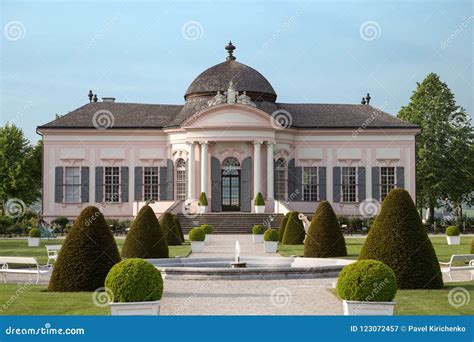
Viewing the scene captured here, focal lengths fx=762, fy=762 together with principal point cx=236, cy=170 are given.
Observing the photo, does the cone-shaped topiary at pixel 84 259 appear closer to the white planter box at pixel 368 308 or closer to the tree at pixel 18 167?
the white planter box at pixel 368 308

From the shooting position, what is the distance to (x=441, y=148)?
51312mm

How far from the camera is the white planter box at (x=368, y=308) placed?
11.2 metres

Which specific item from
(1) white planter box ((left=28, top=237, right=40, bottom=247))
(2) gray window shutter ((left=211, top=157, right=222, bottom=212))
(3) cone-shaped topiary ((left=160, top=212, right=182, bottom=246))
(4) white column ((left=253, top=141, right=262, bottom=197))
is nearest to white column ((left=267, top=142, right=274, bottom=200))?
(4) white column ((left=253, top=141, right=262, bottom=197))

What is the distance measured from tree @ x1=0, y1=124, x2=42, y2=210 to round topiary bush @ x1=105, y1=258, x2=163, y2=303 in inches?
1843

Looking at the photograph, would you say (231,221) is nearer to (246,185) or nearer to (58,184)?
(246,185)

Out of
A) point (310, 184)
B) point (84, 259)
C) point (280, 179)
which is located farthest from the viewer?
point (310, 184)

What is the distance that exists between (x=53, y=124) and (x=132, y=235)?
83.2 feet

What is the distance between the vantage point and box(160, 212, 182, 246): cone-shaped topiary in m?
30.9

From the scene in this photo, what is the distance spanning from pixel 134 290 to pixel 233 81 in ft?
117

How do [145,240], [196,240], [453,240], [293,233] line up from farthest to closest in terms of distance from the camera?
[293,233] → [453,240] → [196,240] → [145,240]

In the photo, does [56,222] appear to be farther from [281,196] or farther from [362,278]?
[362,278]

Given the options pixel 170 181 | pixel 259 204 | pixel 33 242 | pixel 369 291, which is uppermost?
pixel 170 181

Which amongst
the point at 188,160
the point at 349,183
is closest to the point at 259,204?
the point at 188,160
